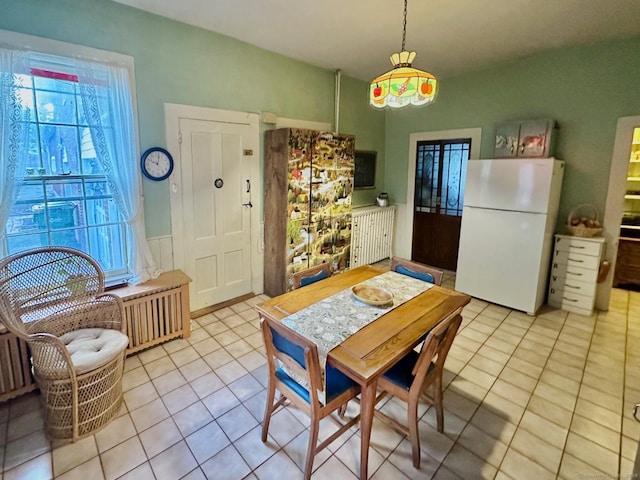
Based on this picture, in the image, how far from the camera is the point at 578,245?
11.3 ft

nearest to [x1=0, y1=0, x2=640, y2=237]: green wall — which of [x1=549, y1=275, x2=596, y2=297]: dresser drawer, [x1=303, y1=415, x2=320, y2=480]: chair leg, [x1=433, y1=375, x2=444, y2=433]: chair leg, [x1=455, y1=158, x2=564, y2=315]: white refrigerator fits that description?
[x1=455, y1=158, x2=564, y2=315]: white refrigerator

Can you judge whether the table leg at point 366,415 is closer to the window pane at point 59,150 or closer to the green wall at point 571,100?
the window pane at point 59,150

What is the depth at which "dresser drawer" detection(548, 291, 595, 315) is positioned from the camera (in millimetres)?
3475

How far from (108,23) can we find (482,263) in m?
4.19

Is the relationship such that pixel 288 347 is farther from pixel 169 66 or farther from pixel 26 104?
pixel 169 66

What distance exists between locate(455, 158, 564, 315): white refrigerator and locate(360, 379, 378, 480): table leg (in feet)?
8.88

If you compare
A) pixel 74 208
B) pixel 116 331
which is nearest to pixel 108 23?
pixel 74 208

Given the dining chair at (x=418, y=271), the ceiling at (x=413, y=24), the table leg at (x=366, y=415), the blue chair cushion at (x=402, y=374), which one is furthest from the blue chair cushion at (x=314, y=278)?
the ceiling at (x=413, y=24)

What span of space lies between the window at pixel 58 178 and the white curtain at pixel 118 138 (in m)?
0.10

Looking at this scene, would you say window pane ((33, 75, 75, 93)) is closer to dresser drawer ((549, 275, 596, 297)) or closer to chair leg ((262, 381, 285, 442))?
chair leg ((262, 381, 285, 442))

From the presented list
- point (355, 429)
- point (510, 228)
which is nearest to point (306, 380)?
point (355, 429)

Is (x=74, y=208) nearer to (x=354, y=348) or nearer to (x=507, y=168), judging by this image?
(x=354, y=348)

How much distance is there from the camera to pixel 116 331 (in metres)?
2.19

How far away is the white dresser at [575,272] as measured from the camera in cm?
338
